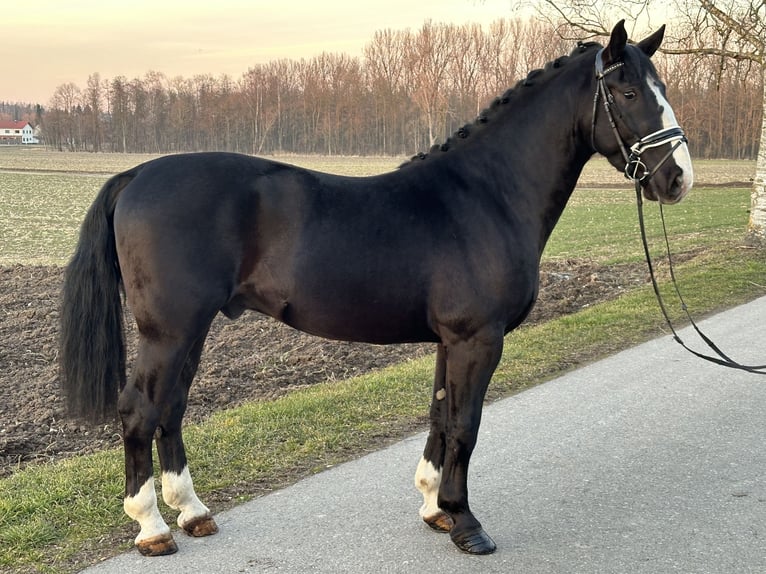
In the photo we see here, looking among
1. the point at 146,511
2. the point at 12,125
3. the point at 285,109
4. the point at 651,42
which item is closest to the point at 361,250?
the point at 146,511

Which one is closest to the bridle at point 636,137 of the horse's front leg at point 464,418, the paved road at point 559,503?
the horse's front leg at point 464,418

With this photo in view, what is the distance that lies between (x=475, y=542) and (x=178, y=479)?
4.93 ft

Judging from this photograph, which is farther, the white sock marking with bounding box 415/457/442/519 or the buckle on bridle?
the white sock marking with bounding box 415/457/442/519

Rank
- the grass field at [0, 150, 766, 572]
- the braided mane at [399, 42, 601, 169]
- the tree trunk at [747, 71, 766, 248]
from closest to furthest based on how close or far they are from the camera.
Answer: the grass field at [0, 150, 766, 572] < the braided mane at [399, 42, 601, 169] < the tree trunk at [747, 71, 766, 248]

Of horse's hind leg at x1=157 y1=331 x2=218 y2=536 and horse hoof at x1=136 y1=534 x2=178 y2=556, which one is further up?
horse's hind leg at x1=157 y1=331 x2=218 y2=536

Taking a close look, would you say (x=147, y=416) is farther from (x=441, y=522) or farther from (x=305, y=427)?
(x=305, y=427)

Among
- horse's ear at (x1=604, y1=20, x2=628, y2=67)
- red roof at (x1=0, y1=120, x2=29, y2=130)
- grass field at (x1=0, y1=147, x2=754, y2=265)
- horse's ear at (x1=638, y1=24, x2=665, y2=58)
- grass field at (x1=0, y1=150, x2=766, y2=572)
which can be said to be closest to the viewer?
horse's ear at (x1=604, y1=20, x2=628, y2=67)

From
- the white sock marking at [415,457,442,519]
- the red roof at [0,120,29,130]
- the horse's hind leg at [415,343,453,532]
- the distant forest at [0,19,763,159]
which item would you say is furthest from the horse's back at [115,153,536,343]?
the red roof at [0,120,29,130]

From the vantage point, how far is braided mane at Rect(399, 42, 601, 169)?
3777 mm

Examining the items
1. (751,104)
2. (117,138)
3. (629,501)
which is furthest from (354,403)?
(117,138)

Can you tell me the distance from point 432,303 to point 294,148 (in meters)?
102

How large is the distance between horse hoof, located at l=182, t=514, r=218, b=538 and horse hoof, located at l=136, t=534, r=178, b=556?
0.18 meters

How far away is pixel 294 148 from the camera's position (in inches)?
4048

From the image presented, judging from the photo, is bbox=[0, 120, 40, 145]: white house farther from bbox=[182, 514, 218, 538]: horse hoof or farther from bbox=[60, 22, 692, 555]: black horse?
bbox=[182, 514, 218, 538]: horse hoof
